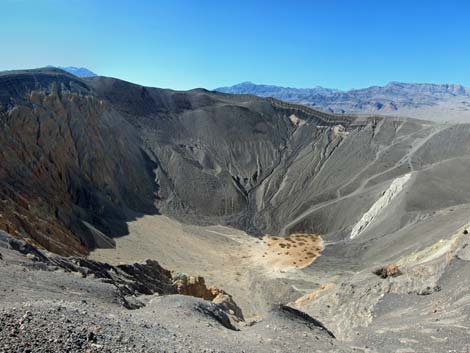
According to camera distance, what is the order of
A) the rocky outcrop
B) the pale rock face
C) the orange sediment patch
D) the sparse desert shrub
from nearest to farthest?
the rocky outcrop → the sparse desert shrub → the orange sediment patch → the pale rock face

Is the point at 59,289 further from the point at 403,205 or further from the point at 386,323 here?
the point at 403,205

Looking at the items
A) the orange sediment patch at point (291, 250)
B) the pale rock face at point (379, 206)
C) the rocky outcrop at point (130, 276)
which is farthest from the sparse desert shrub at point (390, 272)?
the pale rock face at point (379, 206)

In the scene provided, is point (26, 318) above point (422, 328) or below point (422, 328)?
above

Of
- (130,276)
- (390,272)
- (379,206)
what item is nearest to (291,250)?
(379,206)

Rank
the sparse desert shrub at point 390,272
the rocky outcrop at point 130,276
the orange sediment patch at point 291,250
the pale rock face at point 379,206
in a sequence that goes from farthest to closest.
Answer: the pale rock face at point 379,206 < the orange sediment patch at point 291,250 < the sparse desert shrub at point 390,272 < the rocky outcrop at point 130,276

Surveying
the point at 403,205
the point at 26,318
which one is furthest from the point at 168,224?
the point at 26,318

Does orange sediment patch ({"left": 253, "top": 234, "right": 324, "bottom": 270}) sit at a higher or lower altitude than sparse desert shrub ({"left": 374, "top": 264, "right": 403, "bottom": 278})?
lower

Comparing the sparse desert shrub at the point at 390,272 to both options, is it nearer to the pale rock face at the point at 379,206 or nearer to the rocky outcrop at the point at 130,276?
the rocky outcrop at the point at 130,276

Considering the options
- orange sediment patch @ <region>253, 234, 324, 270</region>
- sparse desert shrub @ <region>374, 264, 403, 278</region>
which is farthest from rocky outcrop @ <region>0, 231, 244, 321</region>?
orange sediment patch @ <region>253, 234, 324, 270</region>

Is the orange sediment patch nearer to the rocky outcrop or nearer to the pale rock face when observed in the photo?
the pale rock face
